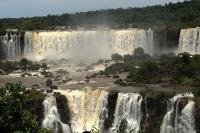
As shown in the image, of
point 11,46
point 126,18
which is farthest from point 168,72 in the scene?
point 126,18

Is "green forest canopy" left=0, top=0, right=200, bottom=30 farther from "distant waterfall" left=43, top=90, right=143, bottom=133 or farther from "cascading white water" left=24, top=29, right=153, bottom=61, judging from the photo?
"distant waterfall" left=43, top=90, right=143, bottom=133

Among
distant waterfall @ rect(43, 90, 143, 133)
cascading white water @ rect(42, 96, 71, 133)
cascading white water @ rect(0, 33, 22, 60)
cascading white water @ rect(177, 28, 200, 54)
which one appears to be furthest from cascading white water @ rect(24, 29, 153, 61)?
cascading white water @ rect(42, 96, 71, 133)

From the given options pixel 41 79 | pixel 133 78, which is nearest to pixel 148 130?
pixel 133 78

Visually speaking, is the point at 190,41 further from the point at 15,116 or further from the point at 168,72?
the point at 15,116

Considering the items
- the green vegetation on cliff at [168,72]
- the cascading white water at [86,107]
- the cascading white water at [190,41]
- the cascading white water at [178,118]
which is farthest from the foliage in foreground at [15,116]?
the cascading white water at [190,41]

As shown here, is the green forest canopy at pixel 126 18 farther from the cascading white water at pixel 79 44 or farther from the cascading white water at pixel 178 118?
the cascading white water at pixel 178 118
